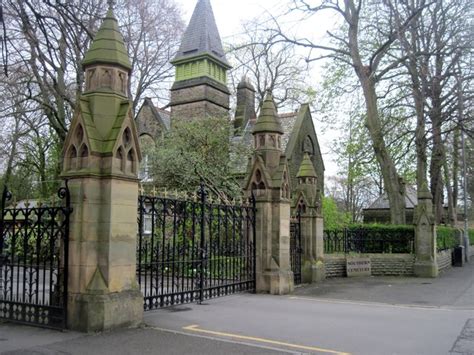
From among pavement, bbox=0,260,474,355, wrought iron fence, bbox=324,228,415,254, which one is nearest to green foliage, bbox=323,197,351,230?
wrought iron fence, bbox=324,228,415,254

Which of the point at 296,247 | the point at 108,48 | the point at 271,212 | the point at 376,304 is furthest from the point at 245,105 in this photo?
the point at 108,48

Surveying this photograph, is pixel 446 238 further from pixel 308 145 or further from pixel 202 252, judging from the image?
pixel 202 252

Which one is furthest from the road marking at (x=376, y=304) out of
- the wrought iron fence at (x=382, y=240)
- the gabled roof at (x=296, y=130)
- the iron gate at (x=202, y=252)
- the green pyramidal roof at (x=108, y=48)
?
the gabled roof at (x=296, y=130)

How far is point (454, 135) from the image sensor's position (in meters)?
30.7

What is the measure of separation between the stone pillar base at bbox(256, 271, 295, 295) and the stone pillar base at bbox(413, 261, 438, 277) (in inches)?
343

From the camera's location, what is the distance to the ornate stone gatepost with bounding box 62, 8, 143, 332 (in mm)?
7234

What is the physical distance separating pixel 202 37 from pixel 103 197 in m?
29.0

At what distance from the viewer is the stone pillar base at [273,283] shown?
39.5 feet

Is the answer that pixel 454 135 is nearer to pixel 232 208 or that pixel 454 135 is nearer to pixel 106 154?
pixel 232 208

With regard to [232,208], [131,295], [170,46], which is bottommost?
[131,295]

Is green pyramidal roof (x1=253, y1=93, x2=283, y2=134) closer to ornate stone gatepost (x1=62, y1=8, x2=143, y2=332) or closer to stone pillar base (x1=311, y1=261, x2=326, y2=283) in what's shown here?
stone pillar base (x1=311, y1=261, x2=326, y2=283)

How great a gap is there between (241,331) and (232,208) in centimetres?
428

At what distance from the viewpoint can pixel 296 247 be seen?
1489cm

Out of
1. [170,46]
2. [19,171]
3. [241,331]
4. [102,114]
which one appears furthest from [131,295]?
[19,171]
